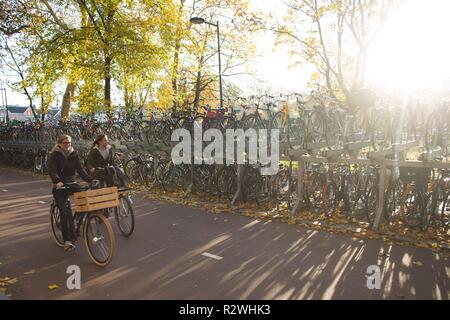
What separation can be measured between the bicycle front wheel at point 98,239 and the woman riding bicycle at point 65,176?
0.54m

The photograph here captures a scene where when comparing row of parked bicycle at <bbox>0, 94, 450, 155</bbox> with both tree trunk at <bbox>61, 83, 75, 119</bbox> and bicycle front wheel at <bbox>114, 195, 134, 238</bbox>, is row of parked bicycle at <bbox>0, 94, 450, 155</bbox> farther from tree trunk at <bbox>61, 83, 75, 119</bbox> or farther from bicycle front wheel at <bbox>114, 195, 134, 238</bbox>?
tree trunk at <bbox>61, 83, 75, 119</bbox>

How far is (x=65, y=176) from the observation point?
586 cm

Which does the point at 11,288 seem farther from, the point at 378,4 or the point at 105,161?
the point at 378,4

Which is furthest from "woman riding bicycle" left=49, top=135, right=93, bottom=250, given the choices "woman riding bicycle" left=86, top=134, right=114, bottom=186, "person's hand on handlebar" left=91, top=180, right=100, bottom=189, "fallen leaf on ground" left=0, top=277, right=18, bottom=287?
"fallen leaf on ground" left=0, top=277, right=18, bottom=287

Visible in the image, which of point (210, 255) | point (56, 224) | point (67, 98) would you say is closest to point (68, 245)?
point (56, 224)

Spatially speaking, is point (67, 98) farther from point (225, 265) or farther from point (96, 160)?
point (225, 265)

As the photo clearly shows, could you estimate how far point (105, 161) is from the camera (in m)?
6.43

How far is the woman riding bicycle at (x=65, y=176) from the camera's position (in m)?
5.70

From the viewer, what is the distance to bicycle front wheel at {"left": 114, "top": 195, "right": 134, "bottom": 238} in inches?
257

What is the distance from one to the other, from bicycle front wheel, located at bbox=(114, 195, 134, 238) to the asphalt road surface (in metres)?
0.14

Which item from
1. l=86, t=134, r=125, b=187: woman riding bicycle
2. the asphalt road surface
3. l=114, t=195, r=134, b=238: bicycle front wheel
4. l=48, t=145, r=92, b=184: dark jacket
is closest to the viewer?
the asphalt road surface

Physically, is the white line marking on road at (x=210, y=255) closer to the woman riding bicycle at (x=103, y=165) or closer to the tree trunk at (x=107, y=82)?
the woman riding bicycle at (x=103, y=165)

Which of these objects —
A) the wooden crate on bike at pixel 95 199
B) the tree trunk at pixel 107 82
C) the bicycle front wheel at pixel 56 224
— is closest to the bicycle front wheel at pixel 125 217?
the bicycle front wheel at pixel 56 224

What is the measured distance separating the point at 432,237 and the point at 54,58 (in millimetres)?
14976
